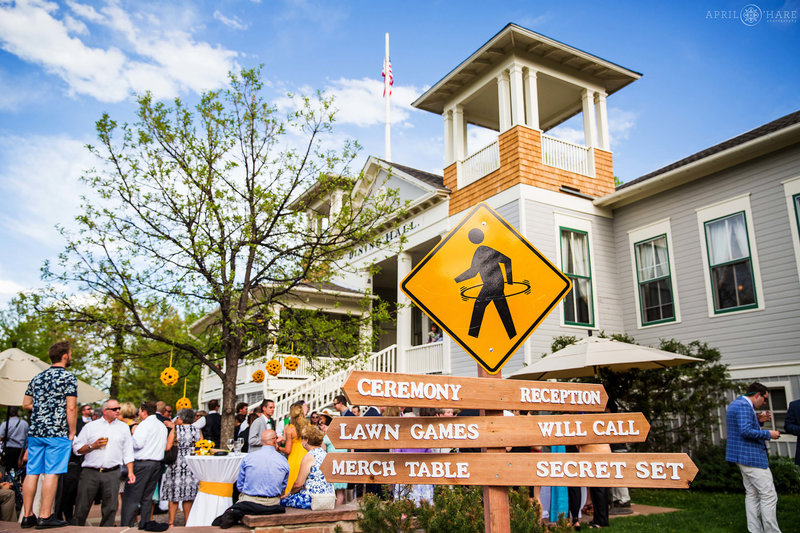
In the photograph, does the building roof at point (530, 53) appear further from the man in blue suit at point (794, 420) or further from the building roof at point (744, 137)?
the man in blue suit at point (794, 420)

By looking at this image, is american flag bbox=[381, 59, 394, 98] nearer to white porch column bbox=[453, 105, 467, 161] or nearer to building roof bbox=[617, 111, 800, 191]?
white porch column bbox=[453, 105, 467, 161]

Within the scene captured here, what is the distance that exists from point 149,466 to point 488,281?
6.49m

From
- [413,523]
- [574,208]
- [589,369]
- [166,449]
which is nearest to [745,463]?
[589,369]

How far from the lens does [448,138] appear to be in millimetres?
18359

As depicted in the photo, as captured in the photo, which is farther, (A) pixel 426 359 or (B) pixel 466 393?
(A) pixel 426 359

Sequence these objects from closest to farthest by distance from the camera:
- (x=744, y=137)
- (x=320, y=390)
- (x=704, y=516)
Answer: (x=704, y=516) < (x=744, y=137) < (x=320, y=390)

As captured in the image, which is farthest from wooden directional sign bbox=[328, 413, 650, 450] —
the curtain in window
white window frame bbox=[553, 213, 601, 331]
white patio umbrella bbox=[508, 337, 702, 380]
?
white window frame bbox=[553, 213, 601, 331]

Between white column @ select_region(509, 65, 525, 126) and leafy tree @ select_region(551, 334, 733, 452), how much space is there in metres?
6.90

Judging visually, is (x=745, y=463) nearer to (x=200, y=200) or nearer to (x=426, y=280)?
(x=426, y=280)

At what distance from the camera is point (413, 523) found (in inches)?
219

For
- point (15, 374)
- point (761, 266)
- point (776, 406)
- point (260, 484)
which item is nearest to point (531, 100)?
point (761, 266)

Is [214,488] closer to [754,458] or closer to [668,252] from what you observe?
[754,458]

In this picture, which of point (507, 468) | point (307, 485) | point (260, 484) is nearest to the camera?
point (507, 468)

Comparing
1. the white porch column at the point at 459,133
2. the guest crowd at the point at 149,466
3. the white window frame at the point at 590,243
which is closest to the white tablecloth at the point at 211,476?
the guest crowd at the point at 149,466
